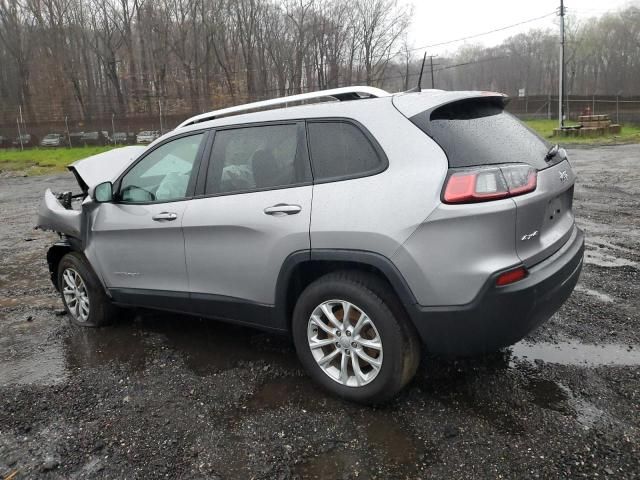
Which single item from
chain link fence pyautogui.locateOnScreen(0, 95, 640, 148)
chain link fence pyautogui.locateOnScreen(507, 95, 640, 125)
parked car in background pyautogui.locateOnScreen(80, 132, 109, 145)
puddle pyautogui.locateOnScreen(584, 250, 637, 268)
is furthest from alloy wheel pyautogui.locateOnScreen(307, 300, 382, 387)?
chain link fence pyautogui.locateOnScreen(507, 95, 640, 125)

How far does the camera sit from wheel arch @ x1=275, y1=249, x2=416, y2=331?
2672 millimetres

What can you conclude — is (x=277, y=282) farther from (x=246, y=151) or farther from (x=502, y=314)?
(x=502, y=314)

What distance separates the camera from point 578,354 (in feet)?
11.5

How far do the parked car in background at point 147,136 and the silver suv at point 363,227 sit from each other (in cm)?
3198

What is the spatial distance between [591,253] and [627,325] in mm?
2185

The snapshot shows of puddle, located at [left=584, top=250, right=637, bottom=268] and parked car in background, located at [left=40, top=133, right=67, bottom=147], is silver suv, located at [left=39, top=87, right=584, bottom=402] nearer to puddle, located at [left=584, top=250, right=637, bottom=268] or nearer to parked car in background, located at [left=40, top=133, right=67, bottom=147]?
puddle, located at [left=584, top=250, right=637, bottom=268]

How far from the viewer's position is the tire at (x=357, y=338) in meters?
2.76

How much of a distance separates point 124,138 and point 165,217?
33.2 meters

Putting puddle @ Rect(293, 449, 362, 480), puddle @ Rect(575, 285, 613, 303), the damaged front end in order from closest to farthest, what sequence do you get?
puddle @ Rect(293, 449, 362, 480) → the damaged front end → puddle @ Rect(575, 285, 613, 303)

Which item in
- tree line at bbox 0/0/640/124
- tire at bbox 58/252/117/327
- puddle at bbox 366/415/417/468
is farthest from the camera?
tree line at bbox 0/0/640/124

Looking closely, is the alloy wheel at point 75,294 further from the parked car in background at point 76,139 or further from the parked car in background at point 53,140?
the parked car in background at point 53,140

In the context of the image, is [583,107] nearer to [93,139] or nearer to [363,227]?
[93,139]

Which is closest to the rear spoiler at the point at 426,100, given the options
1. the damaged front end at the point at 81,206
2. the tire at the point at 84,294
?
the damaged front end at the point at 81,206

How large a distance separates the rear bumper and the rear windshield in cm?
62
